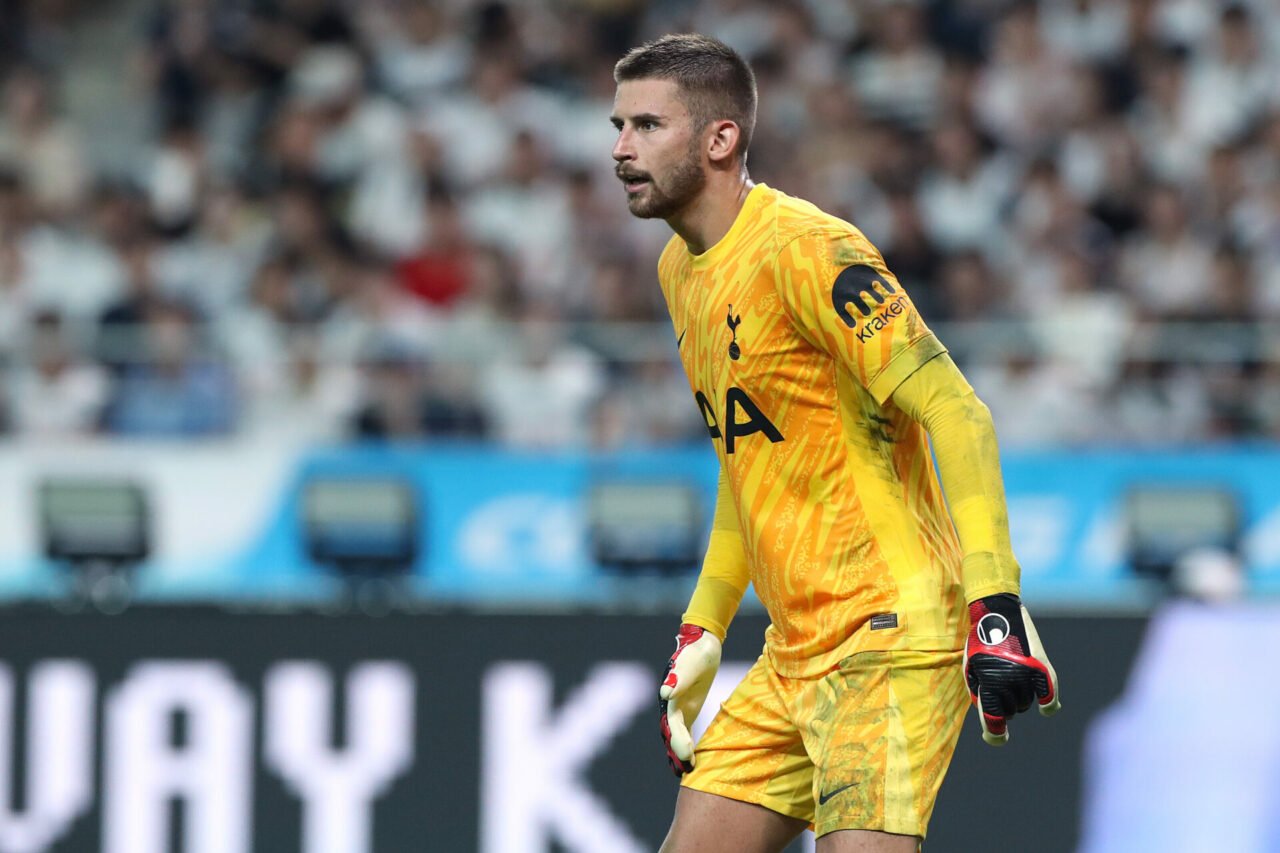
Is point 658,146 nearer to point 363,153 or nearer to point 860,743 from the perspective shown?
point 860,743

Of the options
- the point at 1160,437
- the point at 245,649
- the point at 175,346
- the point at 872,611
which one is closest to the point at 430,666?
the point at 245,649

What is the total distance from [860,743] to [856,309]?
0.85m

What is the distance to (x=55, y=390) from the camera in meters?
10.4

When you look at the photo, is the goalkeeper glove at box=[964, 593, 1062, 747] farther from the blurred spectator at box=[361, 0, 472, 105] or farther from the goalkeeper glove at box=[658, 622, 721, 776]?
the blurred spectator at box=[361, 0, 472, 105]

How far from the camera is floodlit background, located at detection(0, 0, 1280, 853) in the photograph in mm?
6938

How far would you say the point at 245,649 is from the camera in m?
7.00

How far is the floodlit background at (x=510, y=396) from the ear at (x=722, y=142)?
305 centimetres

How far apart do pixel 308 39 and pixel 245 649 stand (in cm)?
643

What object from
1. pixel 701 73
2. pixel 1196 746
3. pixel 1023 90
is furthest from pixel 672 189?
pixel 1023 90

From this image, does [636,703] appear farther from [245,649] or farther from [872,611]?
[872,611]

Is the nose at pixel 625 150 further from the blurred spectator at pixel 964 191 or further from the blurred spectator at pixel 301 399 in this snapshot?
the blurred spectator at pixel 964 191

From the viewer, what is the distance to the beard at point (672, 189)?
4109mm

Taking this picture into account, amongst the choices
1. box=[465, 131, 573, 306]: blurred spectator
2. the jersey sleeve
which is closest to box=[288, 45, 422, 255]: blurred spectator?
box=[465, 131, 573, 306]: blurred spectator

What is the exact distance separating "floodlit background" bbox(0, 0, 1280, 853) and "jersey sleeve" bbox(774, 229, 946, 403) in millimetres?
3166
